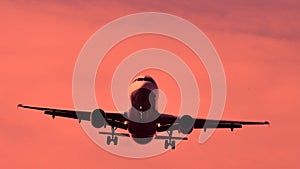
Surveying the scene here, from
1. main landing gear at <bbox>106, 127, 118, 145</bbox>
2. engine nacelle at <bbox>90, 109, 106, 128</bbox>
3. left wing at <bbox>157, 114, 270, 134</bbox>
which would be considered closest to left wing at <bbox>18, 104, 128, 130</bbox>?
engine nacelle at <bbox>90, 109, 106, 128</bbox>

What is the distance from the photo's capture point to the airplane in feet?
207

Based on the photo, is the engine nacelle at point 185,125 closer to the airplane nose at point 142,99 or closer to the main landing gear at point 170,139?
the main landing gear at point 170,139

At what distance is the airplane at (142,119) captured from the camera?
207 ft

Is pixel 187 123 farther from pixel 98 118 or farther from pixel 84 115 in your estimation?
pixel 84 115

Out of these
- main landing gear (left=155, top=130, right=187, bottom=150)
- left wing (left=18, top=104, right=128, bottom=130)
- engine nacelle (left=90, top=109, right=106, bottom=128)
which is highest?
left wing (left=18, top=104, right=128, bottom=130)

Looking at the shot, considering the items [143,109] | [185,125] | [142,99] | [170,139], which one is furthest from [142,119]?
[185,125]

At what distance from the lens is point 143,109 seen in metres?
62.7

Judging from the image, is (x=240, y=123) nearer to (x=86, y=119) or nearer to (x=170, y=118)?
(x=170, y=118)

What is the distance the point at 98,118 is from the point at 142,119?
21.2 ft

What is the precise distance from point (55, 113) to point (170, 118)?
14298mm

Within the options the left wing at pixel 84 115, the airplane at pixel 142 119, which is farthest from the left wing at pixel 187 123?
the left wing at pixel 84 115

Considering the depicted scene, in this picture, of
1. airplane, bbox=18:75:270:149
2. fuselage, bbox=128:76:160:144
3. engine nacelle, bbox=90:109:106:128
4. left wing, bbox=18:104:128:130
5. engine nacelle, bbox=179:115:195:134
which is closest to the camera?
fuselage, bbox=128:76:160:144

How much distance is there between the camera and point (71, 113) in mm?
77188

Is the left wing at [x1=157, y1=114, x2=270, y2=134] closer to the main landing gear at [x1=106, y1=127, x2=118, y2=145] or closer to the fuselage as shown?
the fuselage
